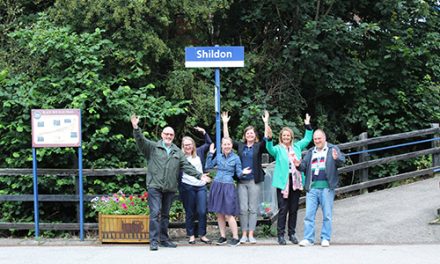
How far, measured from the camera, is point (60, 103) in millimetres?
9688

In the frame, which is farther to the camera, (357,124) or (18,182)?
(357,124)

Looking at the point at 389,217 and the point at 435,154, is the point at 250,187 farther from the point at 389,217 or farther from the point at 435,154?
the point at 435,154

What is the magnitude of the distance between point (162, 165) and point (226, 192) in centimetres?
103

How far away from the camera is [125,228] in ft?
27.0

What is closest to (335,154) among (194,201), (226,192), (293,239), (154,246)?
(293,239)

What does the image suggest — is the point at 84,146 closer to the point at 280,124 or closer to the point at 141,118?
the point at 141,118

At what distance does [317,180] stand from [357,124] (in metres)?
5.65

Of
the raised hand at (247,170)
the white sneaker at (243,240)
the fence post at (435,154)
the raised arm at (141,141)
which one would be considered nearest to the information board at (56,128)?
the raised arm at (141,141)

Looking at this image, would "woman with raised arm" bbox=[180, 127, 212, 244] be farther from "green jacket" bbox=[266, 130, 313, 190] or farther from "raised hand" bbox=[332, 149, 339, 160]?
"raised hand" bbox=[332, 149, 339, 160]

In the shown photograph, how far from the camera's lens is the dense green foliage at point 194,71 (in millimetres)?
9656

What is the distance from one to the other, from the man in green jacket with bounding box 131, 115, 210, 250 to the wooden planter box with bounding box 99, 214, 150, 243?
267 mm

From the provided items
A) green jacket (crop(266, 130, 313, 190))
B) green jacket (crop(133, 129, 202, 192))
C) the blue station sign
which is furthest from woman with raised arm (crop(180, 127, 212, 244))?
the blue station sign

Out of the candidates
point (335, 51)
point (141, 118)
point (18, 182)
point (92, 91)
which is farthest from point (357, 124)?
point (18, 182)
